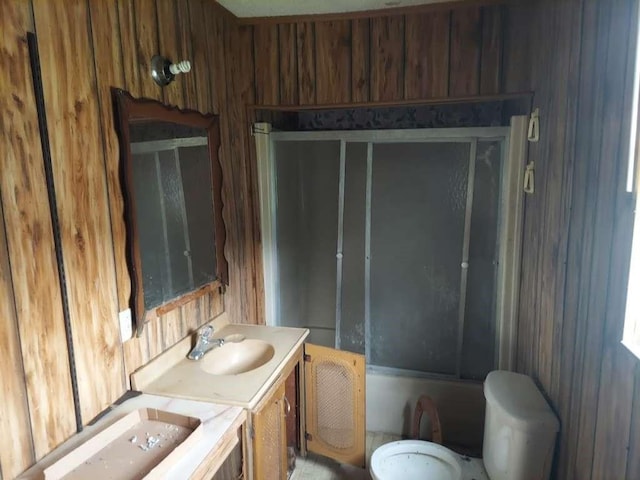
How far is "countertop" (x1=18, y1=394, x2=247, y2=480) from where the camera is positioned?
126 centimetres

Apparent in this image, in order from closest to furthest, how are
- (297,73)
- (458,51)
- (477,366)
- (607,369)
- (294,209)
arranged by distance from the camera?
(607,369)
(458,51)
(297,73)
(477,366)
(294,209)

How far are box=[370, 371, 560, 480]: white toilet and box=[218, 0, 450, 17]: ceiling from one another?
76.1 inches

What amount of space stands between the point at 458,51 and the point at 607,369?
1718mm

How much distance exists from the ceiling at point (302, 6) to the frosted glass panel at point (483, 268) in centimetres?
94

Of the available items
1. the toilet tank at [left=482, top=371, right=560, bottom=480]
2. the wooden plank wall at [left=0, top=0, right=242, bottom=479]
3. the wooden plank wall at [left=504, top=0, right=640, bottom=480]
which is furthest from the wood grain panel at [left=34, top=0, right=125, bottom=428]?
the wooden plank wall at [left=504, top=0, right=640, bottom=480]

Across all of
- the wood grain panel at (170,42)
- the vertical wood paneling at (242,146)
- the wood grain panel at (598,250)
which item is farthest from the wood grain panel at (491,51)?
the wood grain panel at (170,42)

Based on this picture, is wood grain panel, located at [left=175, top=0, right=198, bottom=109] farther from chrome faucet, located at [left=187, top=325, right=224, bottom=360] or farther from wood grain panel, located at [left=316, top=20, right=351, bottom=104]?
chrome faucet, located at [left=187, top=325, right=224, bottom=360]

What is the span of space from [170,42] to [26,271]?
118 centimetres

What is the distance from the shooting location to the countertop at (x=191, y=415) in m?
1.26

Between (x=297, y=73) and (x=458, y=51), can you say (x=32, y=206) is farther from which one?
(x=458, y=51)

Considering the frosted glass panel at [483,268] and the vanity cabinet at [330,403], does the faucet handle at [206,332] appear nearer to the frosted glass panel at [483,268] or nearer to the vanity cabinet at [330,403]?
the vanity cabinet at [330,403]

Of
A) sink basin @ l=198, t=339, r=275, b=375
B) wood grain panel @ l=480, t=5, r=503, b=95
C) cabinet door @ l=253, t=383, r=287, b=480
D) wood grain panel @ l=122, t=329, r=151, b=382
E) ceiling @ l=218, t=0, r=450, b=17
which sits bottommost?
cabinet door @ l=253, t=383, r=287, b=480

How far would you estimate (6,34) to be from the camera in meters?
1.17

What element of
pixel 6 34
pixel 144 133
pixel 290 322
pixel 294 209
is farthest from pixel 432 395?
pixel 6 34
